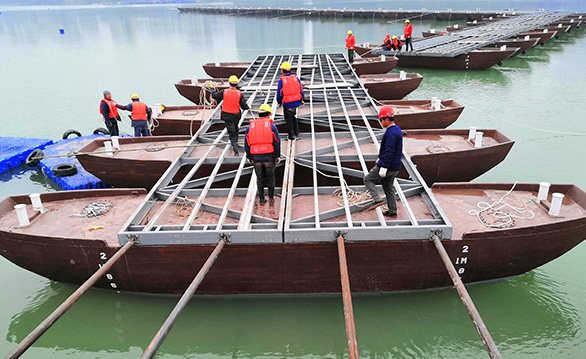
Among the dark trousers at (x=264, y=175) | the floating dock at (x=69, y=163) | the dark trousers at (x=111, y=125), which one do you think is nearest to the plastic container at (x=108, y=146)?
the floating dock at (x=69, y=163)

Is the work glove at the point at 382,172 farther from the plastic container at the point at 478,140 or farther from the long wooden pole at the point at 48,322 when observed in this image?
the plastic container at the point at 478,140

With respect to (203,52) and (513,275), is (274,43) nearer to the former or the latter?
(203,52)

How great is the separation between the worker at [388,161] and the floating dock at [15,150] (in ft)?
41.0

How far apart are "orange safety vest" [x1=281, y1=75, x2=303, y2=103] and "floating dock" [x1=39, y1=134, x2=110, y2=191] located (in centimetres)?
595

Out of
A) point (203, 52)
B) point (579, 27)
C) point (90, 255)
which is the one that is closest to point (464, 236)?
point (90, 255)

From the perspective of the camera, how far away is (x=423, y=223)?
6594 millimetres

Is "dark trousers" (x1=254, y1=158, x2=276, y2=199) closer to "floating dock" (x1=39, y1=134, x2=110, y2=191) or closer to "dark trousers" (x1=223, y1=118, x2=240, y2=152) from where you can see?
"dark trousers" (x1=223, y1=118, x2=240, y2=152)

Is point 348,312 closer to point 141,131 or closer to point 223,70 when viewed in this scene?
point 141,131

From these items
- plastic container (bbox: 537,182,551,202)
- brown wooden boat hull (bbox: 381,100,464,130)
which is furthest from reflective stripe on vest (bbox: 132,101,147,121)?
plastic container (bbox: 537,182,551,202)

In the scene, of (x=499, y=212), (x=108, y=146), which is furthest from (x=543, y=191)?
(x=108, y=146)

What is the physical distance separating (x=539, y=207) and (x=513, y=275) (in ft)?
4.43

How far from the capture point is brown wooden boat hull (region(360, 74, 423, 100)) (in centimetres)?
1770

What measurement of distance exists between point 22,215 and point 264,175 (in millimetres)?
4398

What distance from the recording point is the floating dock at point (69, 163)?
11461 mm
